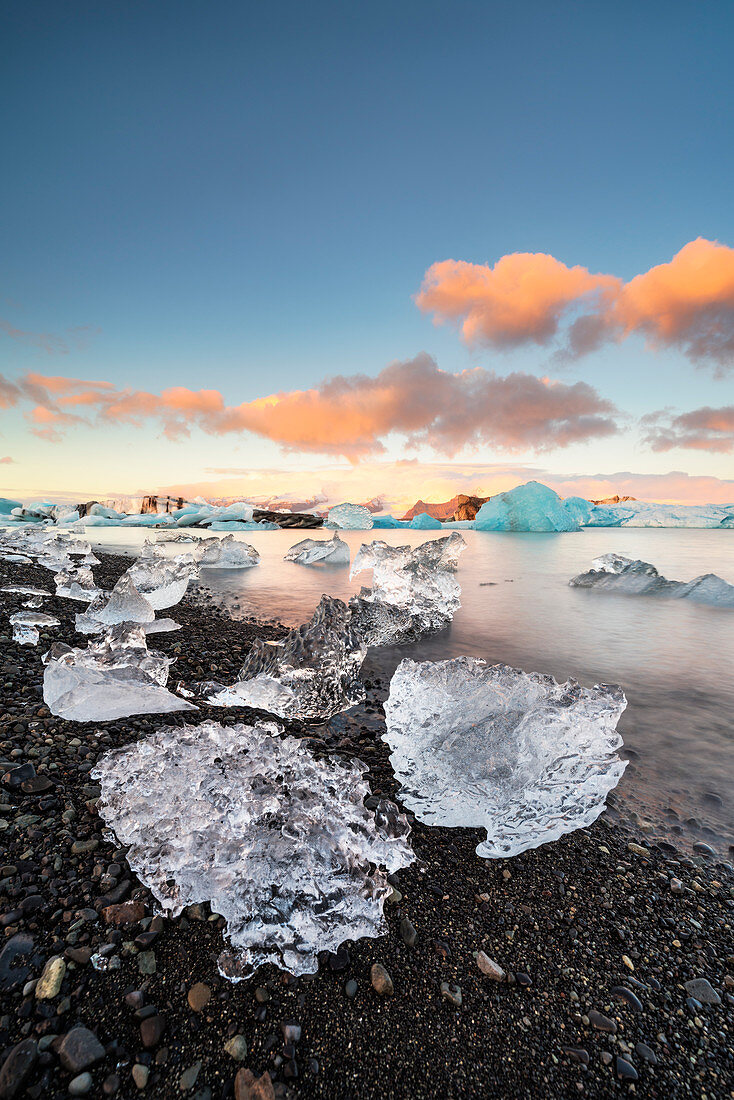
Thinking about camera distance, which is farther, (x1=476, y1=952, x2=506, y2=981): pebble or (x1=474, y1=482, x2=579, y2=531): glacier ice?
(x1=474, y1=482, x2=579, y2=531): glacier ice

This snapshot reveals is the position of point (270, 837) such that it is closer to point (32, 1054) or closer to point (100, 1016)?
point (100, 1016)

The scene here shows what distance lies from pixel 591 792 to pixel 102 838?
208 cm

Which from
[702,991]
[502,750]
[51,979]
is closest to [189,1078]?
[51,979]

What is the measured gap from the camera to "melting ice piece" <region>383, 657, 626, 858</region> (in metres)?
2.00

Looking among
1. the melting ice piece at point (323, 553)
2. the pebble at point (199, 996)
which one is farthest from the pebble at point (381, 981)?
the melting ice piece at point (323, 553)

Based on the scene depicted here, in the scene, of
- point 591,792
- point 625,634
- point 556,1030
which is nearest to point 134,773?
point 556,1030

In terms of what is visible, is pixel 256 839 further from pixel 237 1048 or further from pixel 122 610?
pixel 122 610

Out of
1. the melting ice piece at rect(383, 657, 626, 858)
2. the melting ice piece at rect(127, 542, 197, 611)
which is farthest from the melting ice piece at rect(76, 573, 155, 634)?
the melting ice piece at rect(383, 657, 626, 858)

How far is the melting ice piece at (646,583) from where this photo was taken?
25.5 ft

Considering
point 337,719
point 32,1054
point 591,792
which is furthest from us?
point 337,719

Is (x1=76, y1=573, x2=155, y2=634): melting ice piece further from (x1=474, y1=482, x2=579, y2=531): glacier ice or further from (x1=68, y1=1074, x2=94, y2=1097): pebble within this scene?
(x1=474, y1=482, x2=579, y2=531): glacier ice

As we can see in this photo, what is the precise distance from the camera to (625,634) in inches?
223

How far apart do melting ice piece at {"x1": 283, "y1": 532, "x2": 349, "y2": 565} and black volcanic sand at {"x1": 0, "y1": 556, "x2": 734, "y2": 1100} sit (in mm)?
10104

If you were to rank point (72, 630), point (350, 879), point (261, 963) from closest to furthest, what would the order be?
point (261, 963) < point (350, 879) < point (72, 630)
